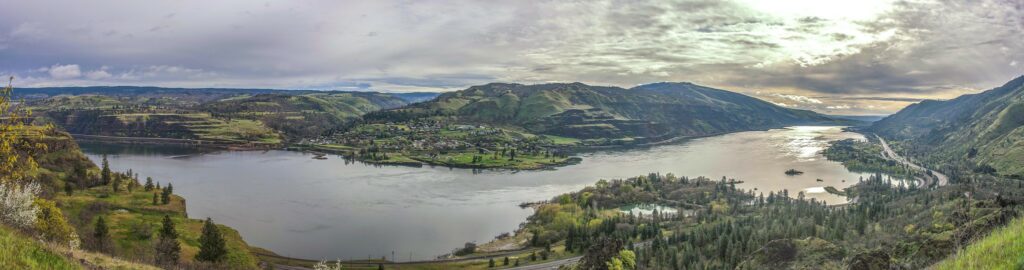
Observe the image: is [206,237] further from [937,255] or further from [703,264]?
[937,255]

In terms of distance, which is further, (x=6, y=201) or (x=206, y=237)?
(x=206, y=237)

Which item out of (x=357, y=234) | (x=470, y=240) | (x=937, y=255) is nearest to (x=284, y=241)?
(x=357, y=234)

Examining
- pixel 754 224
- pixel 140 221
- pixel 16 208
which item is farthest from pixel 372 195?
pixel 16 208

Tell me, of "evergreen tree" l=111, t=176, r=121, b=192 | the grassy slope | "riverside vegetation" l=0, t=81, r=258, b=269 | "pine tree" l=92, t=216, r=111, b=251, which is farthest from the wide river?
"pine tree" l=92, t=216, r=111, b=251

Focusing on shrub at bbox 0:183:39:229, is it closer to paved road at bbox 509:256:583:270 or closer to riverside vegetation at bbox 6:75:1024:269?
riverside vegetation at bbox 6:75:1024:269

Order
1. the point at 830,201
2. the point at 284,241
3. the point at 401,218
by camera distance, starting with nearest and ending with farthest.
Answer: the point at 284,241 → the point at 401,218 → the point at 830,201

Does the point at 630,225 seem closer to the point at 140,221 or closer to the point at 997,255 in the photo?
the point at 140,221
